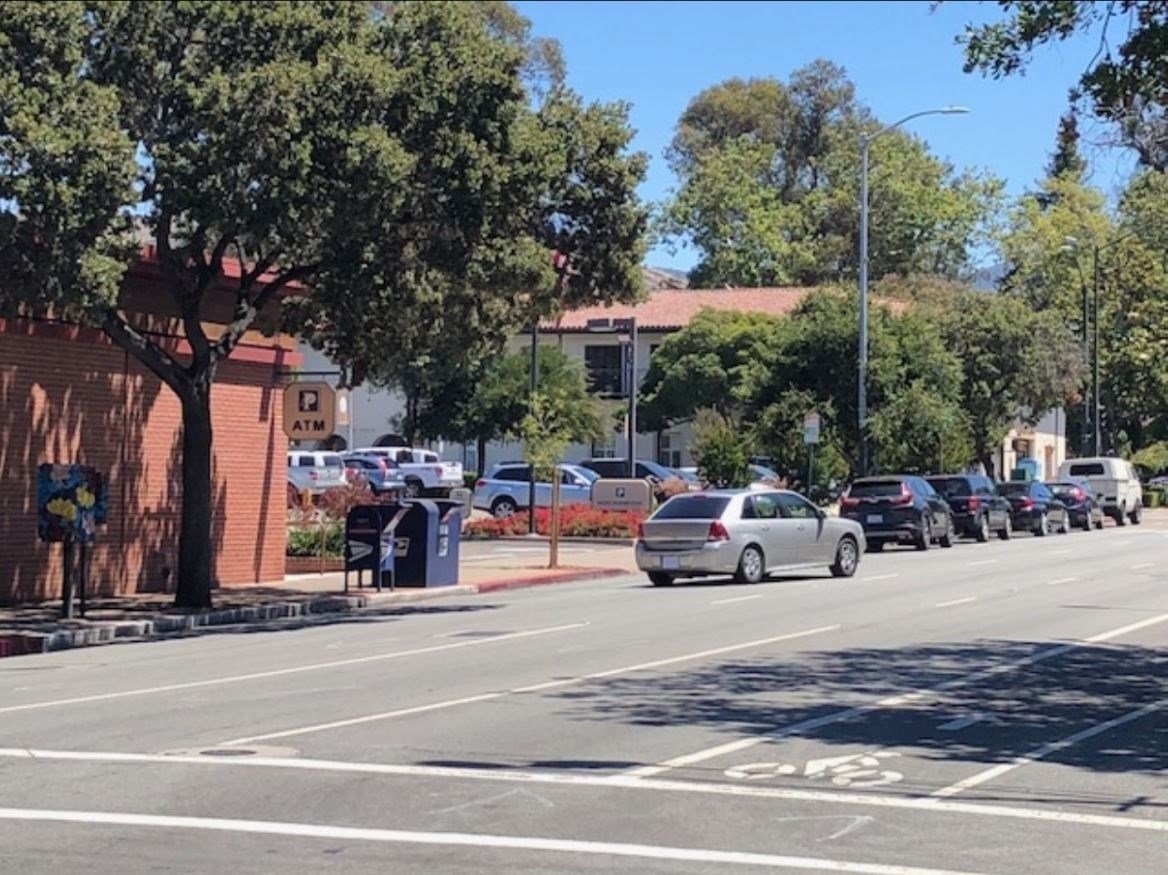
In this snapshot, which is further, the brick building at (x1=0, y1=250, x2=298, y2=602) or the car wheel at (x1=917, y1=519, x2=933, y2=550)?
the car wheel at (x1=917, y1=519, x2=933, y2=550)

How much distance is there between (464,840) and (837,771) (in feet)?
9.58

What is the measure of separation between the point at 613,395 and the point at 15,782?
61.5 metres

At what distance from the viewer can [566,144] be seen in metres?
22.8

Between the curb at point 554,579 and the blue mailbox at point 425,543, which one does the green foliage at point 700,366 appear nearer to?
the curb at point 554,579

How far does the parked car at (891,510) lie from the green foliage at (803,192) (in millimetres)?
46872

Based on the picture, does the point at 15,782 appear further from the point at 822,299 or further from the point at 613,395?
the point at 613,395

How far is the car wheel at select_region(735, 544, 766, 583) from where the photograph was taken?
26828 mm

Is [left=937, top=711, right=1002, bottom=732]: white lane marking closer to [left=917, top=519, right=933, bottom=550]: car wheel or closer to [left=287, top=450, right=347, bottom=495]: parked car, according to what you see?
[left=917, top=519, right=933, bottom=550]: car wheel

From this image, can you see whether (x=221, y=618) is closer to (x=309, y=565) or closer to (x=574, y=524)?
(x=309, y=565)

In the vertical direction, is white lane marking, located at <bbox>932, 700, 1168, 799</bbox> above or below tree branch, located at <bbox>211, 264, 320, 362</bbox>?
below

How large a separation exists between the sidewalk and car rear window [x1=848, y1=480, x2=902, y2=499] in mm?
7577

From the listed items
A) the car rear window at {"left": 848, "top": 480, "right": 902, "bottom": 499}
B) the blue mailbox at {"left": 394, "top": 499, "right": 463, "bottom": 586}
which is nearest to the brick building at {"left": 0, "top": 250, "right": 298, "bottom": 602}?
the blue mailbox at {"left": 394, "top": 499, "right": 463, "bottom": 586}

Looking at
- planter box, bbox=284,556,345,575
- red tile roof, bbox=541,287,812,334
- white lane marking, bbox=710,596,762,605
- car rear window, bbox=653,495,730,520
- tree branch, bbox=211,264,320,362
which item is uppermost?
red tile roof, bbox=541,287,812,334

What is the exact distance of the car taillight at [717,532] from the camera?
26438mm
